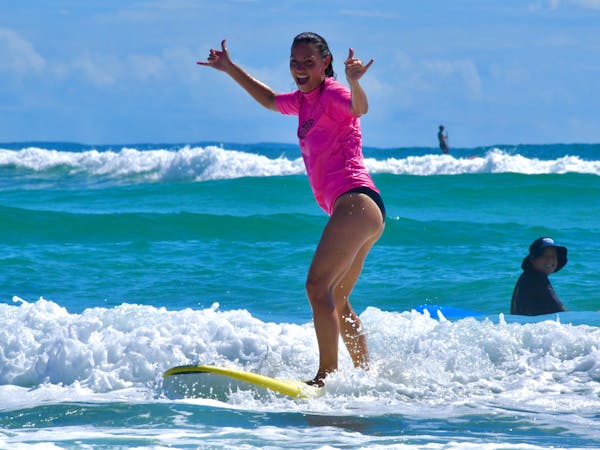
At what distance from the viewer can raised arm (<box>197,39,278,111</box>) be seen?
558cm

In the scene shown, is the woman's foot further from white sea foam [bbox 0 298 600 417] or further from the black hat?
the black hat

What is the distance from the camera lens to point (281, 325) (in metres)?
6.77

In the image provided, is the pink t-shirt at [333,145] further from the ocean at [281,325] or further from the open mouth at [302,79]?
the ocean at [281,325]

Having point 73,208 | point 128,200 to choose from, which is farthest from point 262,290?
point 128,200

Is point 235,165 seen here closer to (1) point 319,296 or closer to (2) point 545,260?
(2) point 545,260

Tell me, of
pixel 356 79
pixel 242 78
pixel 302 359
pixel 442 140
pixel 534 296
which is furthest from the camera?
pixel 442 140

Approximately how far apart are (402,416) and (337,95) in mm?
1649

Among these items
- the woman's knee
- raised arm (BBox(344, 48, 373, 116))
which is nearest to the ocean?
the woman's knee

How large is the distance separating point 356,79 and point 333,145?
397 millimetres

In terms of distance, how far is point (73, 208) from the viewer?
19.9 m

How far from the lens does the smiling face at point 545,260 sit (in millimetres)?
7535

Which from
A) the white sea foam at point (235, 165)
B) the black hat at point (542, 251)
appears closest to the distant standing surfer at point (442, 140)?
the white sea foam at point (235, 165)

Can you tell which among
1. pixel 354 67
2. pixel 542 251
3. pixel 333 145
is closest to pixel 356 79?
pixel 354 67

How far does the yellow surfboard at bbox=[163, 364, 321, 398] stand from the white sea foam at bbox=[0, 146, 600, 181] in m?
24.3
